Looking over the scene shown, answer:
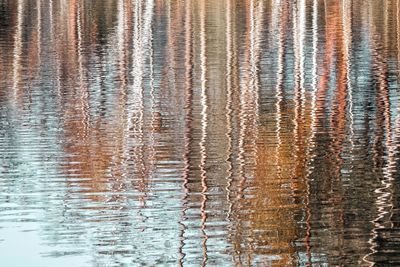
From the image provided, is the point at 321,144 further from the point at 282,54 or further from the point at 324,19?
the point at 324,19

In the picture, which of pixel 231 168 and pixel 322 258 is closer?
pixel 322 258

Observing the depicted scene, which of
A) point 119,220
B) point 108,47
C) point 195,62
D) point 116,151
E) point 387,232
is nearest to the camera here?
point 387,232

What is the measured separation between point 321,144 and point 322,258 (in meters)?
10.1

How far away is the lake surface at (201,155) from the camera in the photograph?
1803cm

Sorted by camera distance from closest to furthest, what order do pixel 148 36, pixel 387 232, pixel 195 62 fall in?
pixel 387 232
pixel 195 62
pixel 148 36

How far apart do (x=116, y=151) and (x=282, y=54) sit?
24922mm

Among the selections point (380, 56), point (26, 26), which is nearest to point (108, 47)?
point (380, 56)

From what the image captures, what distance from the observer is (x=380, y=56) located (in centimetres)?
4878

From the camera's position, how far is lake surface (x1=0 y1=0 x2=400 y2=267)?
59.2 feet

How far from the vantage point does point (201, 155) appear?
84.8 ft

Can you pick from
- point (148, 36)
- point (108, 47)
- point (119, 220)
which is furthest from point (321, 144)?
point (148, 36)

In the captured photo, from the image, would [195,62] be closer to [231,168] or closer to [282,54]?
[282,54]

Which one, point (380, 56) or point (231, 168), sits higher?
point (380, 56)

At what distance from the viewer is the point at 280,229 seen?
18.5 m
